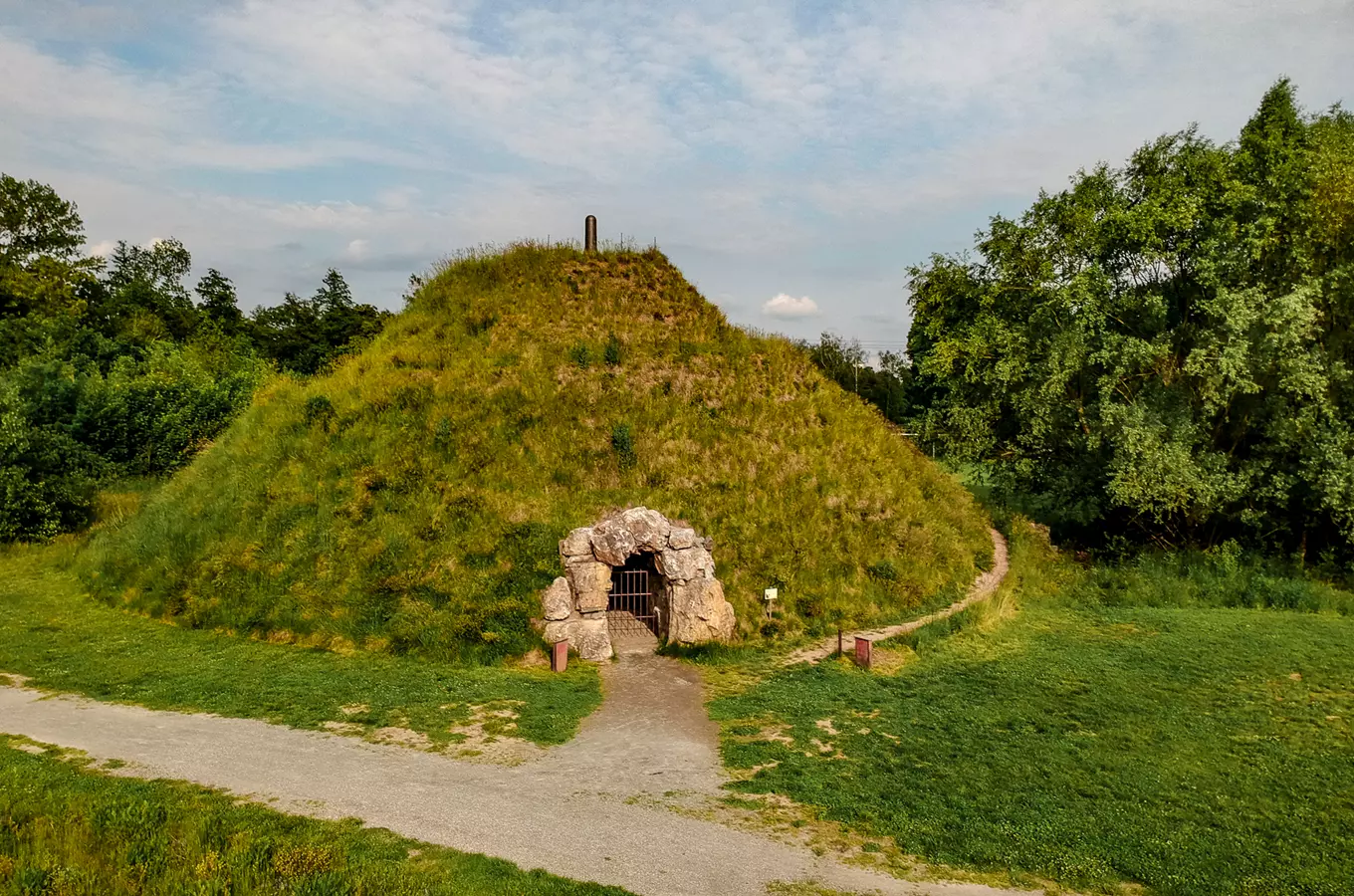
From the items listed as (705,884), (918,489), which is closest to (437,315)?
(918,489)

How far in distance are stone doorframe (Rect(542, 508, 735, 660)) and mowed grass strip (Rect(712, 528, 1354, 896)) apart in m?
2.89

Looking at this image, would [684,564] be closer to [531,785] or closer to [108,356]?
[531,785]

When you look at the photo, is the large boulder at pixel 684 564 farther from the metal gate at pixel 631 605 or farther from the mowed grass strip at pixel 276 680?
the mowed grass strip at pixel 276 680

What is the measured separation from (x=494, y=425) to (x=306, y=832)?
1454 centimetres

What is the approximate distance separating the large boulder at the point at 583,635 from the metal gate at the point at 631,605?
1603mm

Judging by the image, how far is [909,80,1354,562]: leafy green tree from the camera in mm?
23609

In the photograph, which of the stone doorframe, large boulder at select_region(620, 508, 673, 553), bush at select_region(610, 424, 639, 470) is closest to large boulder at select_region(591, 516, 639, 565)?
the stone doorframe

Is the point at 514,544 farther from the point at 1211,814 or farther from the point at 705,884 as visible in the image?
the point at 1211,814

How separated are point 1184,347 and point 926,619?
51.8 feet

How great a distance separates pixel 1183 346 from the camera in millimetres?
27125

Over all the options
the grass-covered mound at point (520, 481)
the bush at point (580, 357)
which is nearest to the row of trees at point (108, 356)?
the grass-covered mound at point (520, 481)

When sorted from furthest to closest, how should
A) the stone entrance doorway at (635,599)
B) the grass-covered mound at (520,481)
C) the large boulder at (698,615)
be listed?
the stone entrance doorway at (635,599) → the grass-covered mound at (520,481) → the large boulder at (698,615)

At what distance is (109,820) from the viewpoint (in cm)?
959

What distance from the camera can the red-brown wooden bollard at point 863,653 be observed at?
17703 mm
